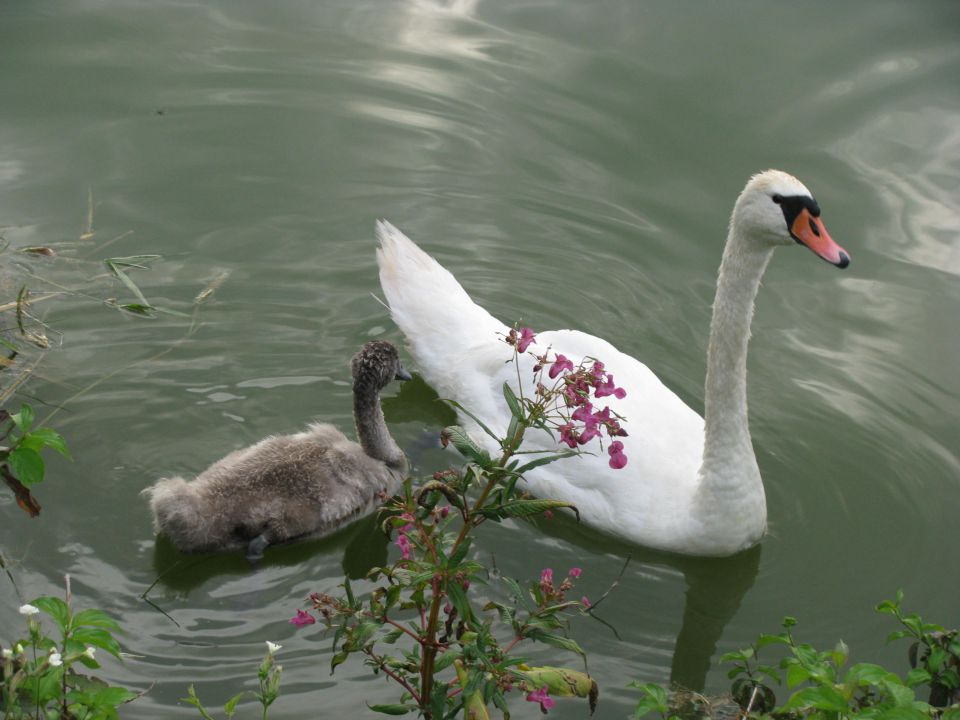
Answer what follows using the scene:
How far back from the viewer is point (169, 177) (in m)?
7.83

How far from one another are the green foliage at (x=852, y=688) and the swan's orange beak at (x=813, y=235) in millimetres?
1569

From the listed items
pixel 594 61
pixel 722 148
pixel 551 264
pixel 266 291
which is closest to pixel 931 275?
pixel 722 148

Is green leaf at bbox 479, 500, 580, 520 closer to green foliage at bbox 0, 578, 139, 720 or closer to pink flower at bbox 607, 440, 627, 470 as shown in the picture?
pink flower at bbox 607, 440, 627, 470

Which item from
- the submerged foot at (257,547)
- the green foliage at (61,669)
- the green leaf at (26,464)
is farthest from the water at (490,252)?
the green foliage at (61,669)

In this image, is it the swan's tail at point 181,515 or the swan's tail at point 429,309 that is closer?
the swan's tail at point 181,515

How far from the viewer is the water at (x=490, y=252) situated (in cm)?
527

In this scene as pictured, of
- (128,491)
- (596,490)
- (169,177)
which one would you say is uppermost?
(169,177)

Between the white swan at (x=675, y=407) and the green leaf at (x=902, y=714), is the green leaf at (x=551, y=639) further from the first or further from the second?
the white swan at (x=675, y=407)

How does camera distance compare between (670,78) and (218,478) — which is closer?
(218,478)

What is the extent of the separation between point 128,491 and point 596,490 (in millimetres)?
2063

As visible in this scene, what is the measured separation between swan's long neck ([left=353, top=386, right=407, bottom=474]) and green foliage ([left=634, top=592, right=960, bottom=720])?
6.60 ft

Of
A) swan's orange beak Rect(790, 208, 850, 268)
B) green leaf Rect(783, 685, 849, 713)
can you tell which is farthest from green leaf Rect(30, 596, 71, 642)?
swan's orange beak Rect(790, 208, 850, 268)

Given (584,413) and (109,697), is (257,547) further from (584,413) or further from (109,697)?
(584,413)

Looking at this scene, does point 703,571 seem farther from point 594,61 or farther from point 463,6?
point 463,6
